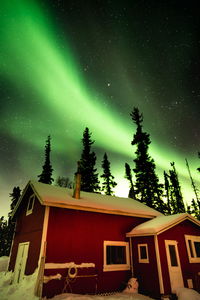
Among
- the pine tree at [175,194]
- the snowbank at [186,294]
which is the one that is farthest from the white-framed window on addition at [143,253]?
the pine tree at [175,194]

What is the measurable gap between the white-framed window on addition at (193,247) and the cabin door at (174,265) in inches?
47.8

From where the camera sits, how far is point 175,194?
4606 cm

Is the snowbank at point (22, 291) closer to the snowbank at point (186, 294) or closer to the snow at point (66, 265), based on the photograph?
the snow at point (66, 265)

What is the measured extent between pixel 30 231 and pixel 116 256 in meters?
5.61

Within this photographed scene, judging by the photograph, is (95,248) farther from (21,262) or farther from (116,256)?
(21,262)

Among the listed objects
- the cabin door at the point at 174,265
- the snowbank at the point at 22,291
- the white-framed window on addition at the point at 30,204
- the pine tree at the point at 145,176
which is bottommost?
the snowbank at the point at 22,291

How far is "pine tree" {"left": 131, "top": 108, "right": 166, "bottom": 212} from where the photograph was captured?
27203mm

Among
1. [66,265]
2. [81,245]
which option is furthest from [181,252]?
[66,265]

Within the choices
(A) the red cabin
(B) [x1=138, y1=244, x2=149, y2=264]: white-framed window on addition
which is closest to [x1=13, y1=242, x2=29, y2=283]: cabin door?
(A) the red cabin

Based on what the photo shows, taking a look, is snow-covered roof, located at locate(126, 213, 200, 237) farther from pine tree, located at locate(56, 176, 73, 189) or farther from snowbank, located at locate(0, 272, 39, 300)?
pine tree, located at locate(56, 176, 73, 189)

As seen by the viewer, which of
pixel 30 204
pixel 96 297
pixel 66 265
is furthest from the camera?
pixel 30 204

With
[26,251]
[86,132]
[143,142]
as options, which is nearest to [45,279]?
[26,251]

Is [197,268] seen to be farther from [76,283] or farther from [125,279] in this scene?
[76,283]

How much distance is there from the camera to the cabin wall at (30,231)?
10472 millimetres
